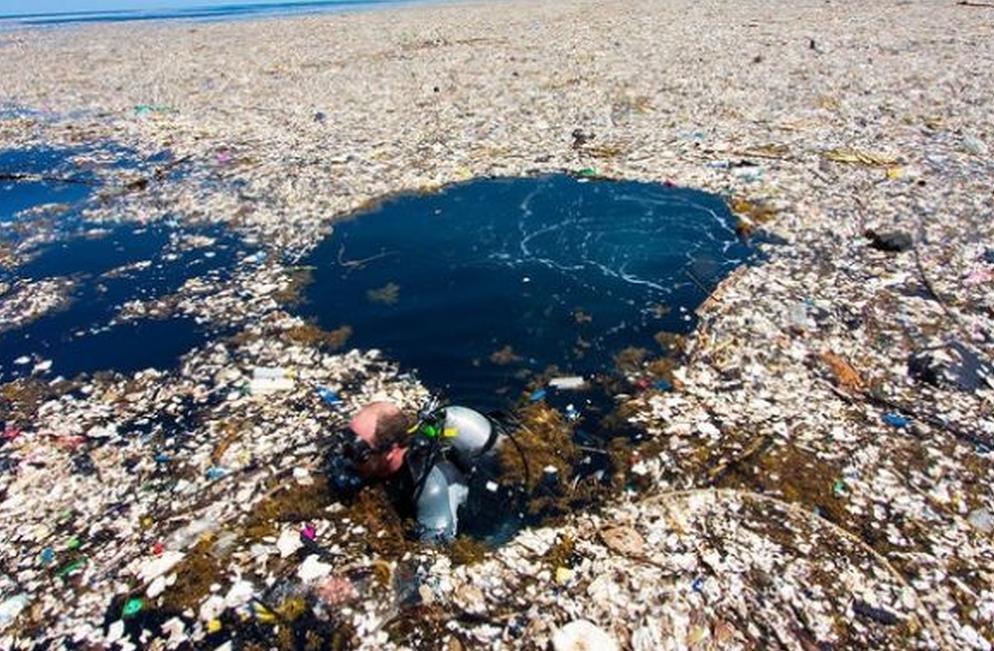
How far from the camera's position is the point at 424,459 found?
5.36 metres

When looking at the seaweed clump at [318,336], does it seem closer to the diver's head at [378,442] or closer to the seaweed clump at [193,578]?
the diver's head at [378,442]

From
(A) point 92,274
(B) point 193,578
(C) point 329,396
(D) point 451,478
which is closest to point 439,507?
(D) point 451,478

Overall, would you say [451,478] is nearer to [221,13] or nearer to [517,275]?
[517,275]

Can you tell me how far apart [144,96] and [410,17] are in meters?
27.2

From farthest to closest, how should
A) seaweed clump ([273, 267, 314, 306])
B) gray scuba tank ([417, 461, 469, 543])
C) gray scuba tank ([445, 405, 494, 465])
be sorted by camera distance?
seaweed clump ([273, 267, 314, 306])
gray scuba tank ([445, 405, 494, 465])
gray scuba tank ([417, 461, 469, 543])

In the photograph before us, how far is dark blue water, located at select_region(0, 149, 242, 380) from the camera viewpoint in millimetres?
7703

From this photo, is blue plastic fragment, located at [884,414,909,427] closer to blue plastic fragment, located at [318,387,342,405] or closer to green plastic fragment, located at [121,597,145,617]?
blue plastic fragment, located at [318,387,342,405]

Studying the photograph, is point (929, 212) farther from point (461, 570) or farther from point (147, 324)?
point (147, 324)

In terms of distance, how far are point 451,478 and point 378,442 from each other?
0.67 metres

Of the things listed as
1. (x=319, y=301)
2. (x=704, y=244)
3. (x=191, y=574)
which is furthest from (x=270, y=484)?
(x=704, y=244)

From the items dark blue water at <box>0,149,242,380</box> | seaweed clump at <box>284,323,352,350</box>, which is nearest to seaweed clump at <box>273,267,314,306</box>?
seaweed clump at <box>284,323,352,350</box>

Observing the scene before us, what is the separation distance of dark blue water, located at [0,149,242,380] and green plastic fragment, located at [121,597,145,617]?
326 centimetres

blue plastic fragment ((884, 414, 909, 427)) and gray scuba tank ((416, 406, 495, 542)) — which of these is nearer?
gray scuba tank ((416, 406, 495, 542))

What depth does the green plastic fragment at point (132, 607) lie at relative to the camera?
4.61 meters
